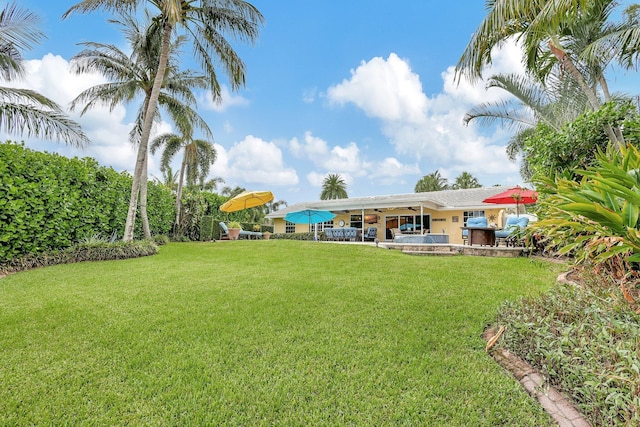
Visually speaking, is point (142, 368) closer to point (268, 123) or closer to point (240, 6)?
point (240, 6)

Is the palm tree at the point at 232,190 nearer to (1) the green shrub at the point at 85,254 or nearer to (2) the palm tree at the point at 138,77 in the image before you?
(2) the palm tree at the point at 138,77

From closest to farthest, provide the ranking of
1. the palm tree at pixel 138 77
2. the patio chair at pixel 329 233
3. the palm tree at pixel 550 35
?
the palm tree at pixel 550 35 → the palm tree at pixel 138 77 → the patio chair at pixel 329 233

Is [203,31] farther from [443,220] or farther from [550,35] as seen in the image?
[443,220]

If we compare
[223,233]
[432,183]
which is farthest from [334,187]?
[223,233]

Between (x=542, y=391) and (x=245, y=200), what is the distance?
16663mm

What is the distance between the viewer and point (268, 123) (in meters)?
15.6

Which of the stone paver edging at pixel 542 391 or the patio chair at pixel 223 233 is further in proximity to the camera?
the patio chair at pixel 223 233

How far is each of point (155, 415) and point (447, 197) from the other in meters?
21.8

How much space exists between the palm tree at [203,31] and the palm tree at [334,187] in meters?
34.6

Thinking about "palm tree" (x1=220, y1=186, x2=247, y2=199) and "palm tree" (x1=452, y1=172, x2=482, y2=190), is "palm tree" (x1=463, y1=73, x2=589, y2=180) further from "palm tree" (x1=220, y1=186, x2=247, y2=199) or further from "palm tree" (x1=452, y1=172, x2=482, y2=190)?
"palm tree" (x1=220, y1=186, x2=247, y2=199)

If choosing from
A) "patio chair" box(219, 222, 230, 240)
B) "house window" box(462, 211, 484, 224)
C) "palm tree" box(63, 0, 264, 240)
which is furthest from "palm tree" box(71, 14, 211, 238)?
"house window" box(462, 211, 484, 224)

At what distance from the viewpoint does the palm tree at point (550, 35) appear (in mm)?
6449

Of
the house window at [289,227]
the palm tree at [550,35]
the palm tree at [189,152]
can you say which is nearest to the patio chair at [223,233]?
the palm tree at [189,152]

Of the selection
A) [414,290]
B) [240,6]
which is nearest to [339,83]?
[240,6]
